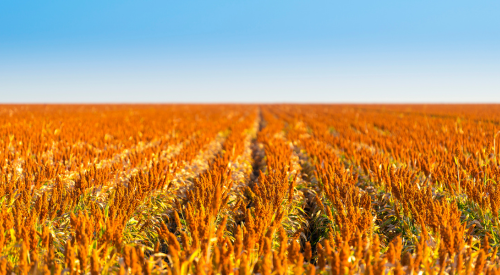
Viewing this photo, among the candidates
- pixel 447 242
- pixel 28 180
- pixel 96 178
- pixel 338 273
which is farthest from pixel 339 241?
pixel 28 180

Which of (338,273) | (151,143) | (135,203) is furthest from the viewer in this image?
(151,143)

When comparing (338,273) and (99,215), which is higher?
(99,215)

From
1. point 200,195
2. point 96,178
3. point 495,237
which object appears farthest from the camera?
point 96,178

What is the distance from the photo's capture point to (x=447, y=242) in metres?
2.64

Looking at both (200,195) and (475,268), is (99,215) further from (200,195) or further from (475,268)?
(475,268)

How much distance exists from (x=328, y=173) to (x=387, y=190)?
95 cm

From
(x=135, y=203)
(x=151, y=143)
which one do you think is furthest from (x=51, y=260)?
(x=151, y=143)

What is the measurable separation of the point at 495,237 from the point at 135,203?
4212mm

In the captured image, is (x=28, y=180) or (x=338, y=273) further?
(x=28, y=180)

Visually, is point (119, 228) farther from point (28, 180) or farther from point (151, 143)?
point (151, 143)

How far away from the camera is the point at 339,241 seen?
272 cm

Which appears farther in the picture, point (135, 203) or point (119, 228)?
point (135, 203)

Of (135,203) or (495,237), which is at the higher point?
(135,203)

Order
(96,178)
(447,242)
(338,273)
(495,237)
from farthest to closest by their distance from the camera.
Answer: (96,178), (495,237), (447,242), (338,273)
